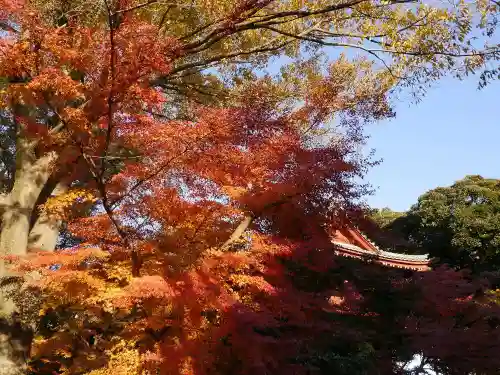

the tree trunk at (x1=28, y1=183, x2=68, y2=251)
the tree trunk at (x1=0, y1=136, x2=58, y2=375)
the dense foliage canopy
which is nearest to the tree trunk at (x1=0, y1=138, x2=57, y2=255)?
the tree trunk at (x1=0, y1=136, x2=58, y2=375)

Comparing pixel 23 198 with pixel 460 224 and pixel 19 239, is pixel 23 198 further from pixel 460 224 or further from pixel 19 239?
pixel 460 224

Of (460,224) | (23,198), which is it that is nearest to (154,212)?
(23,198)

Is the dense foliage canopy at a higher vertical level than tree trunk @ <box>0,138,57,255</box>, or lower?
higher

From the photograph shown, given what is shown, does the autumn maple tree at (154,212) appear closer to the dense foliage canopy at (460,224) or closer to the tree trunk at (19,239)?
the tree trunk at (19,239)

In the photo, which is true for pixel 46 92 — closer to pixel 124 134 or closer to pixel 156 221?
pixel 124 134

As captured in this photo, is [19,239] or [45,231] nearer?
[19,239]

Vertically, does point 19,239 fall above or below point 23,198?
below

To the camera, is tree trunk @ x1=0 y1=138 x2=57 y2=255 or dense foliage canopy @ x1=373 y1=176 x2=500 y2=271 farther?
dense foliage canopy @ x1=373 y1=176 x2=500 y2=271

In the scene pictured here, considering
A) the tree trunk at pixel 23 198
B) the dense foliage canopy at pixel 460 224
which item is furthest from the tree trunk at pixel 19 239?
the dense foliage canopy at pixel 460 224

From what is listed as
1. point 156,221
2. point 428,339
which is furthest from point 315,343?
point 156,221

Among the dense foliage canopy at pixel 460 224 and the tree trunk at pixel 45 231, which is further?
the dense foliage canopy at pixel 460 224

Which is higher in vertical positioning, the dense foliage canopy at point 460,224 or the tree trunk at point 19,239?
the dense foliage canopy at point 460,224

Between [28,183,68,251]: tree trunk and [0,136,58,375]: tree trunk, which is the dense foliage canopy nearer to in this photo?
[28,183,68,251]: tree trunk

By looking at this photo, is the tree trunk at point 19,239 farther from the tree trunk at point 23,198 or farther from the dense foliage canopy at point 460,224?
the dense foliage canopy at point 460,224
